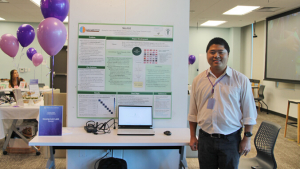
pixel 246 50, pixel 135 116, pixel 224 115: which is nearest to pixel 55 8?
pixel 135 116

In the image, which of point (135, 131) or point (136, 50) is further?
point (136, 50)

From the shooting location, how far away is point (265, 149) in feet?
7.06

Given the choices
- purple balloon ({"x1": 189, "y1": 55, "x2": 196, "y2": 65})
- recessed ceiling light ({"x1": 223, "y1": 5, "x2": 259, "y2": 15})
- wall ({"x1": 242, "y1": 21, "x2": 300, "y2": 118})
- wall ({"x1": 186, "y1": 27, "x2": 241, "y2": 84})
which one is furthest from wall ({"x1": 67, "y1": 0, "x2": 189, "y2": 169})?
wall ({"x1": 186, "y1": 27, "x2": 241, "y2": 84})

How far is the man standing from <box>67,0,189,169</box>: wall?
0.76 meters

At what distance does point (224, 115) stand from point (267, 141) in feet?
2.58

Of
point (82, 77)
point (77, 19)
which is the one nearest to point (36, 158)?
point (82, 77)

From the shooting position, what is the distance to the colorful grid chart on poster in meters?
2.47

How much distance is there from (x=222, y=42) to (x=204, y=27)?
8.10m

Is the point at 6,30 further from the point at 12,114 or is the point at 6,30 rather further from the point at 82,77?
the point at 82,77

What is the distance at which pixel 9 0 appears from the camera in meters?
5.55

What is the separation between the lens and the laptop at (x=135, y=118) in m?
2.40

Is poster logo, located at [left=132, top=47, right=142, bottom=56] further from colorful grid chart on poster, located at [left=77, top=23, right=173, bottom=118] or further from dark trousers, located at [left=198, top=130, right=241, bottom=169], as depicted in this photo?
dark trousers, located at [left=198, top=130, right=241, bottom=169]

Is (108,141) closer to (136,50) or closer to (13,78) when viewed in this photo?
(136,50)

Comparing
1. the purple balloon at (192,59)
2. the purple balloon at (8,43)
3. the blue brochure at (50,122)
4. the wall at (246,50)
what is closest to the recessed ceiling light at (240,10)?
the wall at (246,50)
